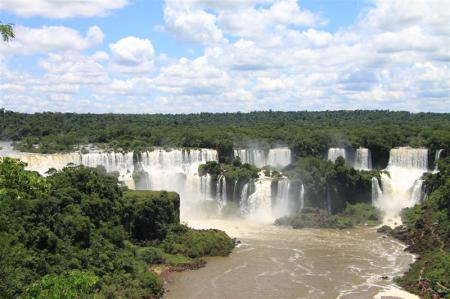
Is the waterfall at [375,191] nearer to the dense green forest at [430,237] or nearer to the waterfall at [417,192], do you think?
the waterfall at [417,192]

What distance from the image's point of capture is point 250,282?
3659 cm

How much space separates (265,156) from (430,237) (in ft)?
92.0

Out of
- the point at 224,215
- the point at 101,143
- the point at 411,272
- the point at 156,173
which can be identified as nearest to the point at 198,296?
the point at 411,272

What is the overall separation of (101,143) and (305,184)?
85.3 ft

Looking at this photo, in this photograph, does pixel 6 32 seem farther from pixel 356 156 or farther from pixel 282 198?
pixel 356 156

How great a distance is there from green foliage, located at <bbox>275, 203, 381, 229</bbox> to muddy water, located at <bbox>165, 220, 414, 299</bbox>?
1.42 meters

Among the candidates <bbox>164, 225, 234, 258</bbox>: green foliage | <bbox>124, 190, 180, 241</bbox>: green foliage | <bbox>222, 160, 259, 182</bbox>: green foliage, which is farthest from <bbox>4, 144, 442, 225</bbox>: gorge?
<bbox>164, 225, 234, 258</bbox>: green foliage

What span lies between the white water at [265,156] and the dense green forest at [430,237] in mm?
17478

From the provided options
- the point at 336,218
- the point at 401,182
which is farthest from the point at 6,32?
the point at 401,182

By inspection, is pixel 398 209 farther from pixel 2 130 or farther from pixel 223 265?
pixel 2 130

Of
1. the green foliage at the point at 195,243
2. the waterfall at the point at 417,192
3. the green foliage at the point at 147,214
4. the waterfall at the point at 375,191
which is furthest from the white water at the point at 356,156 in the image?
the green foliage at the point at 147,214

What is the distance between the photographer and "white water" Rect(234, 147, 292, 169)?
69.1 meters

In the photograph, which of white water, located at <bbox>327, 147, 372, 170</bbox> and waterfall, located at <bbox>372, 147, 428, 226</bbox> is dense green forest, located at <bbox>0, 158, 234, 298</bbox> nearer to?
waterfall, located at <bbox>372, 147, 428, 226</bbox>

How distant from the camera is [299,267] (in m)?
40.2
